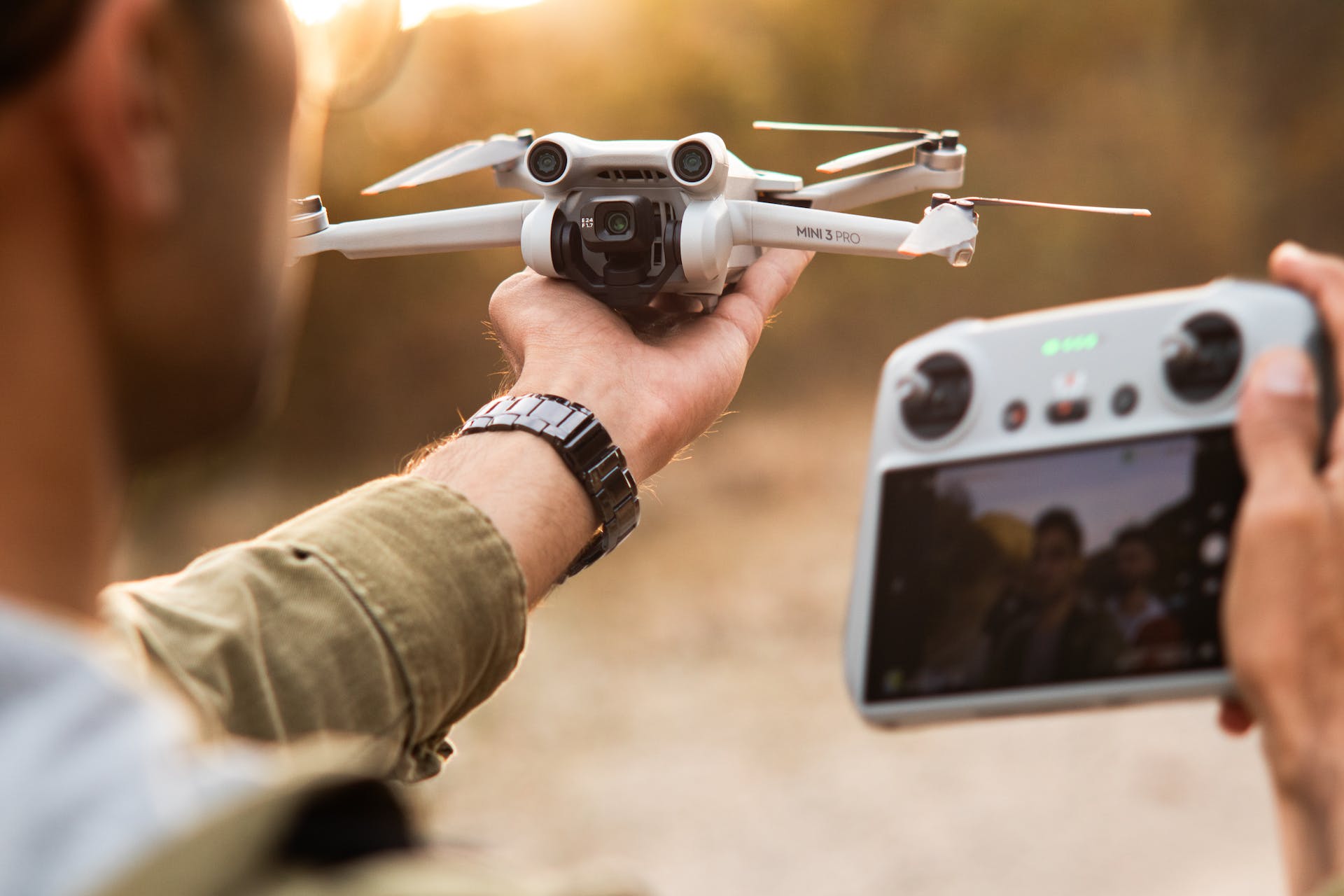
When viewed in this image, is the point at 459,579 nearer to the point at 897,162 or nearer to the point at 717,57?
the point at 897,162

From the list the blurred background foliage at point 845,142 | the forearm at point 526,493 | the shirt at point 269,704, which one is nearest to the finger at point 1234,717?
the shirt at point 269,704

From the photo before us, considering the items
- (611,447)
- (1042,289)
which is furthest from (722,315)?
(1042,289)

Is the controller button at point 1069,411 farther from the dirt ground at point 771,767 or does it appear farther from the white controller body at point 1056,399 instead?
the dirt ground at point 771,767

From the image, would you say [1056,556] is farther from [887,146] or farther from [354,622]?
[887,146]

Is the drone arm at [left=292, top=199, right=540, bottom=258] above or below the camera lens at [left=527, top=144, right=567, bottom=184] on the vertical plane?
below

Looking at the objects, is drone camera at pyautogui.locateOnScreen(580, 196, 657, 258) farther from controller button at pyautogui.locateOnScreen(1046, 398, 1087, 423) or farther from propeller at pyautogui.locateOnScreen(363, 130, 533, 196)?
controller button at pyautogui.locateOnScreen(1046, 398, 1087, 423)

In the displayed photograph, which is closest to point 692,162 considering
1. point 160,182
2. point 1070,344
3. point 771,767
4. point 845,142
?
point 1070,344

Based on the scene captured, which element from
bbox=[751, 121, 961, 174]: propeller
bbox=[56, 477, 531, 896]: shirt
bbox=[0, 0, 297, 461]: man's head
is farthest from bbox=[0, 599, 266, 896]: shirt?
bbox=[751, 121, 961, 174]: propeller

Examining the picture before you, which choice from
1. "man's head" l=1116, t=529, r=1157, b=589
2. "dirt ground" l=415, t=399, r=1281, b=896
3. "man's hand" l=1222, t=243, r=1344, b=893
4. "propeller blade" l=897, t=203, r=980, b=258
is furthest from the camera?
"dirt ground" l=415, t=399, r=1281, b=896
